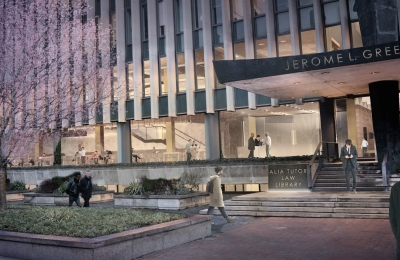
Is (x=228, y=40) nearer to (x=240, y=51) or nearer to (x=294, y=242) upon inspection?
(x=240, y=51)

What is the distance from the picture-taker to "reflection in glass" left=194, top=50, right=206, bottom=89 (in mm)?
29234

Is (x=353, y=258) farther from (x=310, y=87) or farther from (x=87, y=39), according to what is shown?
(x=87, y=39)

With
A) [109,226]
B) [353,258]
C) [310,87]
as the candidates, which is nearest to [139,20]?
[310,87]

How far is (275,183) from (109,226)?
9.95 meters

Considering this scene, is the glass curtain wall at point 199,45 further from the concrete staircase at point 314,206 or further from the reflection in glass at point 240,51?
the concrete staircase at point 314,206

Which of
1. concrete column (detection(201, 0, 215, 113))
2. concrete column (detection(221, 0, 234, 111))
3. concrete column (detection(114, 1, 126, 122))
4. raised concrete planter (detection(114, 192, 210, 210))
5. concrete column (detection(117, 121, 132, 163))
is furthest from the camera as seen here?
concrete column (detection(117, 121, 132, 163))

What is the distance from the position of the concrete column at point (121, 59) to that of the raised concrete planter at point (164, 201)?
1365cm

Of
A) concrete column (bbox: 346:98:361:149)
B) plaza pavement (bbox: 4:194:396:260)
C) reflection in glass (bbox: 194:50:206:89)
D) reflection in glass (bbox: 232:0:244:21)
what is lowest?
plaza pavement (bbox: 4:194:396:260)

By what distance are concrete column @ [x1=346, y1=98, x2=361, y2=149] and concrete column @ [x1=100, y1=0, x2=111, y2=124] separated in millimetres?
16935

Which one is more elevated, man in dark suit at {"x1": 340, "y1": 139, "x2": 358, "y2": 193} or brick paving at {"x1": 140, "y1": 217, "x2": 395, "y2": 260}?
man in dark suit at {"x1": 340, "y1": 139, "x2": 358, "y2": 193}

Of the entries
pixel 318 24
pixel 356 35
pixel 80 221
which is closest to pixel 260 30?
pixel 318 24

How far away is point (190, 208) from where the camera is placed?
1833 centimetres

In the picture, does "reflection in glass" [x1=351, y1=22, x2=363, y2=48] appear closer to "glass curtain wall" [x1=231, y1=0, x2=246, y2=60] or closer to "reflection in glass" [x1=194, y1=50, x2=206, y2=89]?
"glass curtain wall" [x1=231, y1=0, x2=246, y2=60]

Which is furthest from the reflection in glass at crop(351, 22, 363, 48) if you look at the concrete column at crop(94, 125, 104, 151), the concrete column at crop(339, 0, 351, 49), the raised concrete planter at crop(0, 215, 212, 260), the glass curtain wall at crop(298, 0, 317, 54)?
the concrete column at crop(94, 125, 104, 151)
